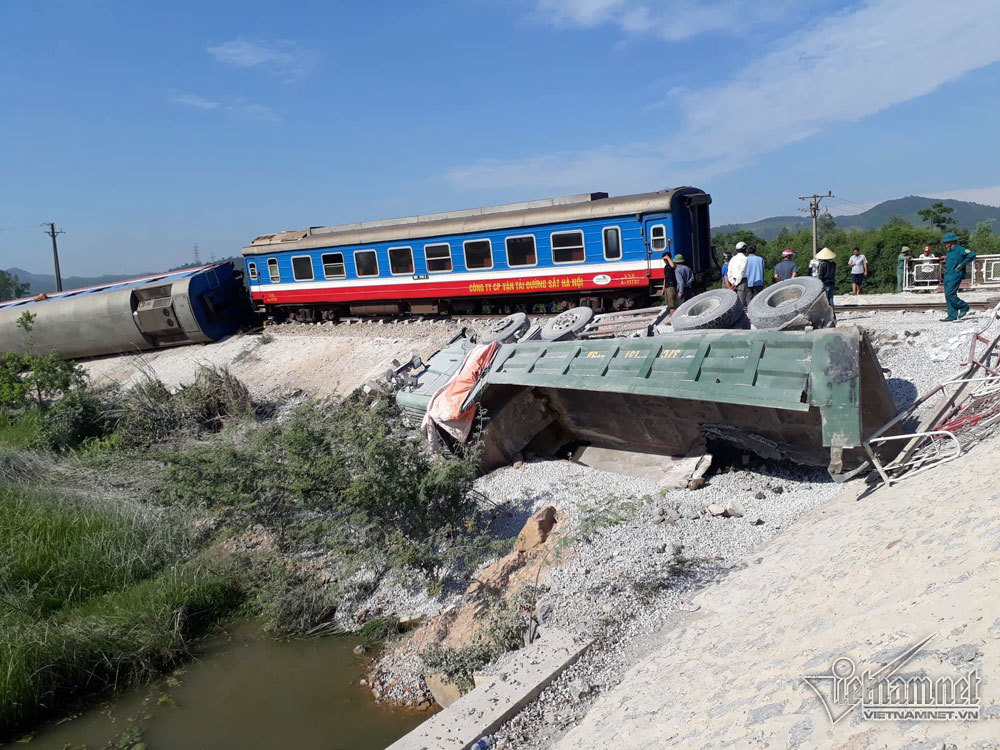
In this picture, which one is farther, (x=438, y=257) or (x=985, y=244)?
(x=985, y=244)

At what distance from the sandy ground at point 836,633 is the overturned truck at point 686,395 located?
94 cm

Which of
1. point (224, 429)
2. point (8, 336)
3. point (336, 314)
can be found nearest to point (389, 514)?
point (224, 429)

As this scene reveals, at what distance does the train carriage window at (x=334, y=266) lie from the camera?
15766mm

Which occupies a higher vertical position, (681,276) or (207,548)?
(681,276)

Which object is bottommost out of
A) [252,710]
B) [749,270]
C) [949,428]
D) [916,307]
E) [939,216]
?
[252,710]

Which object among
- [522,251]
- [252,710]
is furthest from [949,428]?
[522,251]

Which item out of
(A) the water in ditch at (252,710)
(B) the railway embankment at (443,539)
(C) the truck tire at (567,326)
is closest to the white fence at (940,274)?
(B) the railway embankment at (443,539)

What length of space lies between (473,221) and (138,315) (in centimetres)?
956

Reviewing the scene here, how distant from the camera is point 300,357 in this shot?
14.1 metres

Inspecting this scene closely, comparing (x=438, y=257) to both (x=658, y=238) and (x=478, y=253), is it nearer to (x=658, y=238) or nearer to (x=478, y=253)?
(x=478, y=253)

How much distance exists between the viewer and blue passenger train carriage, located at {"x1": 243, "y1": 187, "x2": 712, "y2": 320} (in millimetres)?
12312

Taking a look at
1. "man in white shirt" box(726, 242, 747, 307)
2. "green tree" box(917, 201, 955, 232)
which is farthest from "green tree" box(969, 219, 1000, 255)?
"green tree" box(917, 201, 955, 232)

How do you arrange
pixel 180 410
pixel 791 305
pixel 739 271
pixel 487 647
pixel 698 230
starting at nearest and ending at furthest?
pixel 487 647, pixel 791 305, pixel 739 271, pixel 180 410, pixel 698 230

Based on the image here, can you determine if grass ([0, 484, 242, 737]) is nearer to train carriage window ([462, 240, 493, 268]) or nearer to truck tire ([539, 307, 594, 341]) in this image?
truck tire ([539, 307, 594, 341])
